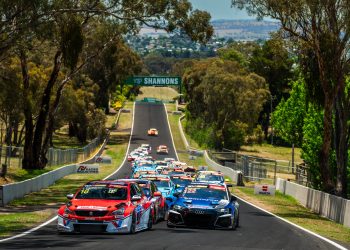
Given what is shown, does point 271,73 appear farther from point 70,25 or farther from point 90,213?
point 90,213

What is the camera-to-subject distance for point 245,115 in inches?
4343

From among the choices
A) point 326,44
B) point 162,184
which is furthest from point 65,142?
point 162,184

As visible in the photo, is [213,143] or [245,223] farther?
[213,143]

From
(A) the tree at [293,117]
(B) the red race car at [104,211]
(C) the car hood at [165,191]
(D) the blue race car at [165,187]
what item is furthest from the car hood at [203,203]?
(A) the tree at [293,117]

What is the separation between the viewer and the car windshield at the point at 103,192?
19.2m

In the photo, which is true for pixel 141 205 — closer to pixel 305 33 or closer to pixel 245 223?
pixel 245 223

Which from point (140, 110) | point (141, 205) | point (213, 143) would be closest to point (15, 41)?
point (141, 205)

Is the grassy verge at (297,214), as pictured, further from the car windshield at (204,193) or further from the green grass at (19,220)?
the green grass at (19,220)

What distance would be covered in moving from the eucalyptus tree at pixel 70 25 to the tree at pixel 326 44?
801cm

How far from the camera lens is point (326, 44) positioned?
33.8m

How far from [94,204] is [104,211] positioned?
422mm

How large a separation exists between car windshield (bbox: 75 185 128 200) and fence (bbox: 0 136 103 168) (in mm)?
31519

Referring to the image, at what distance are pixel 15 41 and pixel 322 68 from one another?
13.9 meters

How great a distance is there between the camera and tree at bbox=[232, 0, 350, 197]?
33.3 metres
